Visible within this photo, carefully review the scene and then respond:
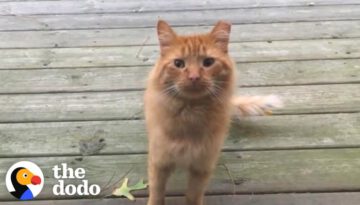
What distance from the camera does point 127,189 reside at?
76.7 inches

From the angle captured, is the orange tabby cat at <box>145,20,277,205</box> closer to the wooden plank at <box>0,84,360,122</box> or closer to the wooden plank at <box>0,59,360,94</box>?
the wooden plank at <box>0,84,360,122</box>

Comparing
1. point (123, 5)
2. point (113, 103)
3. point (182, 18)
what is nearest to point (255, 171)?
point (113, 103)

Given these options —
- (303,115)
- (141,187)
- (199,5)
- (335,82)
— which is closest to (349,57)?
(335,82)

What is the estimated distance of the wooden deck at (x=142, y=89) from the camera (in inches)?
79.4

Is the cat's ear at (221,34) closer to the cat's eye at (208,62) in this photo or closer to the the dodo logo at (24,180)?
the cat's eye at (208,62)

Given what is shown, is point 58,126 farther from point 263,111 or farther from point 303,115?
point 303,115

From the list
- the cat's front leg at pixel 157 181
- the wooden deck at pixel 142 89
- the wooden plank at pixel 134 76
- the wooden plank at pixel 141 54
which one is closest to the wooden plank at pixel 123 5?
the wooden deck at pixel 142 89

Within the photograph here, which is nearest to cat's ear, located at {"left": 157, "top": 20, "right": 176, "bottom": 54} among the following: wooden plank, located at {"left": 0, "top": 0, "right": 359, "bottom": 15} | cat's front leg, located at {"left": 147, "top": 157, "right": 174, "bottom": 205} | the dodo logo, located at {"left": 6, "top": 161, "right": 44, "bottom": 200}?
cat's front leg, located at {"left": 147, "top": 157, "right": 174, "bottom": 205}

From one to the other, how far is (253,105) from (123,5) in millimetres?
1656

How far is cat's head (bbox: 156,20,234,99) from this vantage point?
5.37 feet

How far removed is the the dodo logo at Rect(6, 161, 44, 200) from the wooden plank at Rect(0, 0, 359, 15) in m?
1.71

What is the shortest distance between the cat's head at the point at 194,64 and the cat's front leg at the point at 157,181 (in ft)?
0.89

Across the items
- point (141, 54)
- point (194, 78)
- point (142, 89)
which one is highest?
point (194, 78)

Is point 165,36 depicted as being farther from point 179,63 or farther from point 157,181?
point 157,181
